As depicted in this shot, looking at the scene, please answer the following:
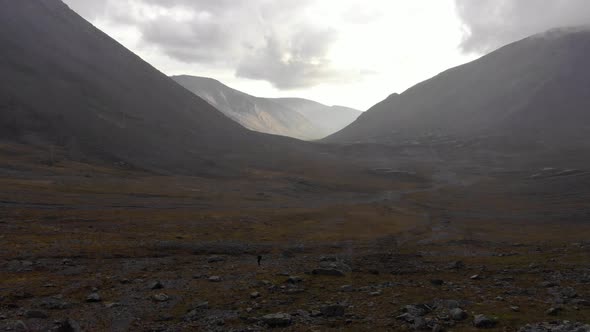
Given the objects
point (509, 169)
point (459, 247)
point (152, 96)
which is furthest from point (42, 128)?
point (509, 169)

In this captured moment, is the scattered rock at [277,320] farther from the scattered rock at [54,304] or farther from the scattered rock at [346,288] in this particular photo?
the scattered rock at [54,304]

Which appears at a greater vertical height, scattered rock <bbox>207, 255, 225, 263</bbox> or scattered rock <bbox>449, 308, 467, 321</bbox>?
scattered rock <bbox>449, 308, 467, 321</bbox>

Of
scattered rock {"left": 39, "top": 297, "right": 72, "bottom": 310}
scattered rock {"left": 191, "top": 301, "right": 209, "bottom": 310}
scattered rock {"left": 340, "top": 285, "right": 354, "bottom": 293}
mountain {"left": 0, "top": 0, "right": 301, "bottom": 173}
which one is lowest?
scattered rock {"left": 340, "top": 285, "right": 354, "bottom": 293}

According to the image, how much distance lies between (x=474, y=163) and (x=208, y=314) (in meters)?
171

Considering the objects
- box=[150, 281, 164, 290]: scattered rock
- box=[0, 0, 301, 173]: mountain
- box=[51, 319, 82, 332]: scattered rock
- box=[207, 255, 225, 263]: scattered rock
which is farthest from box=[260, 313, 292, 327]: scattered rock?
box=[0, 0, 301, 173]: mountain

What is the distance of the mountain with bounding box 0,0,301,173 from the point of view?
13025 cm

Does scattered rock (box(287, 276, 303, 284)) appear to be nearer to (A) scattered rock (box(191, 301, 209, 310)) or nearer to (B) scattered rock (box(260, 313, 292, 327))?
(A) scattered rock (box(191, 301, 209, 310))

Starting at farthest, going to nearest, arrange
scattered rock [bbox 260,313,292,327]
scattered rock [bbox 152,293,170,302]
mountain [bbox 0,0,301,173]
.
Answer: mountain [bbox 0,0,301,173]
scattered rock [bbox 152,293,170,302]
scattered rock [bbox 260,313,292,327]

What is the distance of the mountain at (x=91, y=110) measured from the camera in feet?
427

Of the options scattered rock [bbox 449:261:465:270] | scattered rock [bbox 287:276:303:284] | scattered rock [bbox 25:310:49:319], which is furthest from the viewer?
scattered rock [bbox 449:261:465:270]

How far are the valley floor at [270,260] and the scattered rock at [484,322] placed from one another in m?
0.10

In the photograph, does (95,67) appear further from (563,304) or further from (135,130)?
(563,304)

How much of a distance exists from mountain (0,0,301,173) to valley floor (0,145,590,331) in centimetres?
3955

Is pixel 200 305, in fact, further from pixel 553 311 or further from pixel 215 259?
pixel 553 311
